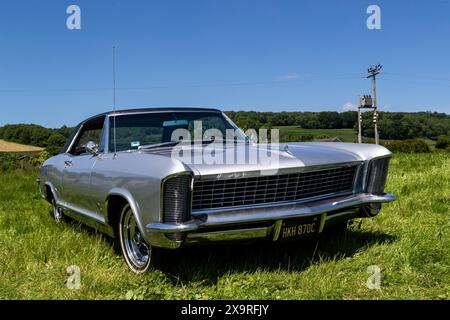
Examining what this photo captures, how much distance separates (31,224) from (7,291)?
7.77 feet

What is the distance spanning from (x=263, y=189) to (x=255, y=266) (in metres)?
0.71

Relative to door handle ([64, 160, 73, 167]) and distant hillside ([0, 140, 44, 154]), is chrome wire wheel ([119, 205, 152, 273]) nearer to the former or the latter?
door handle ([64, 160, 73, 167])

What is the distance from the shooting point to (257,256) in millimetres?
3770

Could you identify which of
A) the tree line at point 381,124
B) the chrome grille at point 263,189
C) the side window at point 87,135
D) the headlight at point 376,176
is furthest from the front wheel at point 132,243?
the tree line at point 381,124

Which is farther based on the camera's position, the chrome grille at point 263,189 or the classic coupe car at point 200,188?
the chrome grille at point 263,189

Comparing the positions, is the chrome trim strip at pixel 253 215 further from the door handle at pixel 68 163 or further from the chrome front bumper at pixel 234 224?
the door handle at pixel 68 163

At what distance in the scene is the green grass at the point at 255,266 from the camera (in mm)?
3098

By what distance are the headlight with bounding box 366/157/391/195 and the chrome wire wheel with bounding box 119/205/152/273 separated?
1.94 metres

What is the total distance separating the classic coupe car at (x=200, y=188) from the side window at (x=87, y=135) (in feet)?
0.73

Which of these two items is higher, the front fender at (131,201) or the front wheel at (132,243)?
the front fender at (131,201)

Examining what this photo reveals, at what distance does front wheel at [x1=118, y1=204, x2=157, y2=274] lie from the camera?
351cm

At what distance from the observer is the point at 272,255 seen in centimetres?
381
